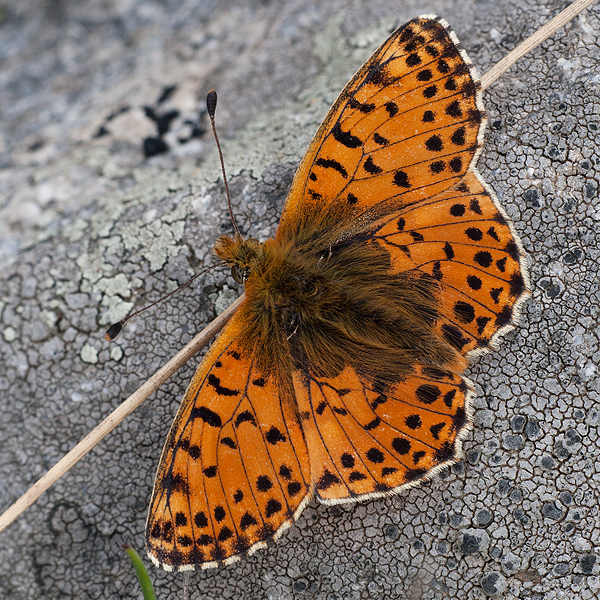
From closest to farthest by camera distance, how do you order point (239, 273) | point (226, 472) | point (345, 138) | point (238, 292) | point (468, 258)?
point (226, 472), point (468, 258), point (345, 138), point (239, 273), point (238, 292)

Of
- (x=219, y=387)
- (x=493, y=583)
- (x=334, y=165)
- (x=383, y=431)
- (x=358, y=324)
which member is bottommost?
(x=493, y=583)

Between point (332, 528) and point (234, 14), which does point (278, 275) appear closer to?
point (332, 528)

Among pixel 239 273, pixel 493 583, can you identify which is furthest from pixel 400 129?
pixel 493 583

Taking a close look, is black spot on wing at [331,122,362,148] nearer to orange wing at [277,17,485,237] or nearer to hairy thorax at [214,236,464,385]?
orange wing at [277,17,485,237]

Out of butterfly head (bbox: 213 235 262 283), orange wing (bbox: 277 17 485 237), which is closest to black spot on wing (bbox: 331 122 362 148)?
orange wing (bbox: 277 17 485 237)

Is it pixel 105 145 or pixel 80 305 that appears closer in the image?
pixel 80 305

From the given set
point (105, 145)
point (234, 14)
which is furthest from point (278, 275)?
point (234, 14)

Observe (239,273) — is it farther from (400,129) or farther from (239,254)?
(400,129)
